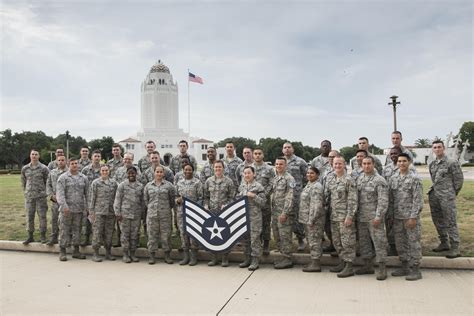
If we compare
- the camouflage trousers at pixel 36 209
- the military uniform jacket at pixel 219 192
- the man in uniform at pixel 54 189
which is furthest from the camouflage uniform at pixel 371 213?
the camouflage trousers at pixel 36 209

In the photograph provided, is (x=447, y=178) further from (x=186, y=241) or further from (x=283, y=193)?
(x=186, y=241)

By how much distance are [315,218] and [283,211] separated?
0.54 meters

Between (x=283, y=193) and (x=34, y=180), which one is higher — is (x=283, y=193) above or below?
below

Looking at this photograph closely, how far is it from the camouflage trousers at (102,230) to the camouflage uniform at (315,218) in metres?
3.57

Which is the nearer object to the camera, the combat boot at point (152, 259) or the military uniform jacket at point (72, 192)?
the combat boot at point (152, 259)

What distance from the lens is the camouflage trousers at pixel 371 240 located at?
19.4 ft

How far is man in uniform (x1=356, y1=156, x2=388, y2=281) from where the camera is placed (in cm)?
590

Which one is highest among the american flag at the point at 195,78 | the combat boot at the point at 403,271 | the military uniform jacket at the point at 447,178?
the american flag at the point at 195,78

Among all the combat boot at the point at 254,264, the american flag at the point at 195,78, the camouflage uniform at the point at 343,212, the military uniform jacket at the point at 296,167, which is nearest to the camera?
the camouflage uniform at the point at 343,212

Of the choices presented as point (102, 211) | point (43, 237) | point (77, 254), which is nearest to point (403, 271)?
point (102, 211)

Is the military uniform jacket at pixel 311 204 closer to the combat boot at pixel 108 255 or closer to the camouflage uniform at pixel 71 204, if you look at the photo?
the combat boot at pixel 108 255

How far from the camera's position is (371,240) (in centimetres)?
627

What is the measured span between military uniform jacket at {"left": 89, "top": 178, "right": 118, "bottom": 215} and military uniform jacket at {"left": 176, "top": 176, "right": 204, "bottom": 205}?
4.41 ft

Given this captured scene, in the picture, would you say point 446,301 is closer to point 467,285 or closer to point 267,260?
point 467,285
